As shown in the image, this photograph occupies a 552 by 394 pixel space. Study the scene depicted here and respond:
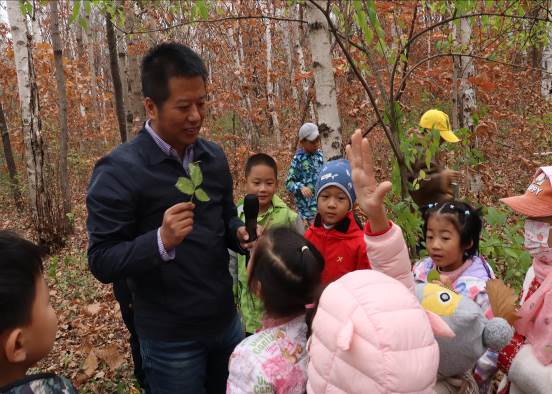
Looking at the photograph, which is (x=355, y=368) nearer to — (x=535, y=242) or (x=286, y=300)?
(x=286, y=300)

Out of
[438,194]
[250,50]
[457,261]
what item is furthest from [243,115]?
[457,261]

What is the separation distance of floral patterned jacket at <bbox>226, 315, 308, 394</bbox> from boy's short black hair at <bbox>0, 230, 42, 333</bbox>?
0.76 metres

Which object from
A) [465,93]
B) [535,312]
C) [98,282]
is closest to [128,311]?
[535,312]

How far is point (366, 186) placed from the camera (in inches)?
65.5

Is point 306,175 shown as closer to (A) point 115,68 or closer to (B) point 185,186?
(B) point 185,186

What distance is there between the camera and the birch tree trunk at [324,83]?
9.99 feet

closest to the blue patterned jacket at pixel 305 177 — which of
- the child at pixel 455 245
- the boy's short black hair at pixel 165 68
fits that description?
the child at pixel 455 245

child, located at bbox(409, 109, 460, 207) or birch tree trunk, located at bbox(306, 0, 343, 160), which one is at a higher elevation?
birch tree trunk, located at bbox(306, 0, 343, 160)

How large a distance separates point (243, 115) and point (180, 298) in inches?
370

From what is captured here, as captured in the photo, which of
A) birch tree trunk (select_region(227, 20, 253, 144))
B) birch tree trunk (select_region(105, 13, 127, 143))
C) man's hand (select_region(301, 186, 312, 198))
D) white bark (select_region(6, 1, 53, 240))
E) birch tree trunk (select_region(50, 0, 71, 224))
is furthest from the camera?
birch tree trunk (select_region(227, 20, 253, 144))

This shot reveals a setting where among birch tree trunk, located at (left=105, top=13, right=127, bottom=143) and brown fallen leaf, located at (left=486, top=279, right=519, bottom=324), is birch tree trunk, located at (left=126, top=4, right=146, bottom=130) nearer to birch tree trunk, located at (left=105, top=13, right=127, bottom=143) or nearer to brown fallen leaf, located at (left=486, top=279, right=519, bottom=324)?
birch tree trunk, located at (left=105, top=13, right=127, bottom=143)

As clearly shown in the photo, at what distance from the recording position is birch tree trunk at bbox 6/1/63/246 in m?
6.43

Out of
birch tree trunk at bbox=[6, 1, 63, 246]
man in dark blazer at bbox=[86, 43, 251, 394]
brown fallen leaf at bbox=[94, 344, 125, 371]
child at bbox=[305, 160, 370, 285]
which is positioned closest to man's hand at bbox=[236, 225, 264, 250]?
man in dark blazer at bbox=[86, 43, 251, 394]

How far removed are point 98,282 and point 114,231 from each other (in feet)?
14.9
